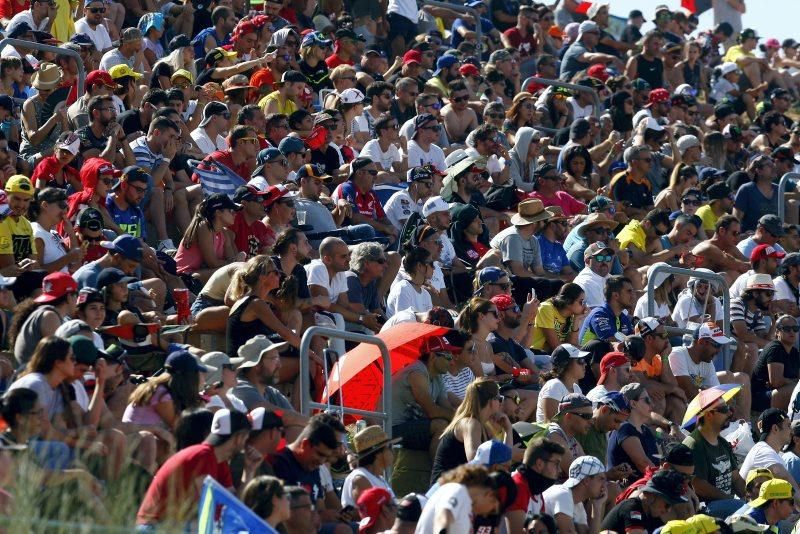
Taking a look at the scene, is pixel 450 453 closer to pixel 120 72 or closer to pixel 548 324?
pixel 548 324

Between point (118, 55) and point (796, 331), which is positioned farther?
point (118, 55)

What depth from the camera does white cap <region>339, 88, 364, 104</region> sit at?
738 inches

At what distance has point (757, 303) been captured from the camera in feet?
55.7

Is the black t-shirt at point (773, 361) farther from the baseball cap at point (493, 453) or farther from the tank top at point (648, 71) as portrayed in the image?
the tank top at point (648, 71)

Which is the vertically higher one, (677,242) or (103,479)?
(103,479)

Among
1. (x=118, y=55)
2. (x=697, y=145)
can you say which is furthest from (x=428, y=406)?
(x=697, y=145)

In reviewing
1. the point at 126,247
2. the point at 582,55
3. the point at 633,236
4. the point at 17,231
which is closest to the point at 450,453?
the point at 126,247

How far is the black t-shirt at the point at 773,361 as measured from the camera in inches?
634

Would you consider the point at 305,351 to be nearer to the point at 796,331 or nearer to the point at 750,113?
the point at 796,331

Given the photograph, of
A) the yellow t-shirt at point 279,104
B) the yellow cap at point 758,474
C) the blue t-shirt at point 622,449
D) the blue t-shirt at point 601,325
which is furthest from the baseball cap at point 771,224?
the blue t-shirt at point 622,449

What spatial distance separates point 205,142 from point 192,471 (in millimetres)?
8348

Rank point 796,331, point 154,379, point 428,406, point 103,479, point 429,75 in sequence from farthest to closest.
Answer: point 429,75
point 796,331
point 428,406
point 154,379
point 103,479

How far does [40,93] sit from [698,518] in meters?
8.24

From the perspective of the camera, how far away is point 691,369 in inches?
610
